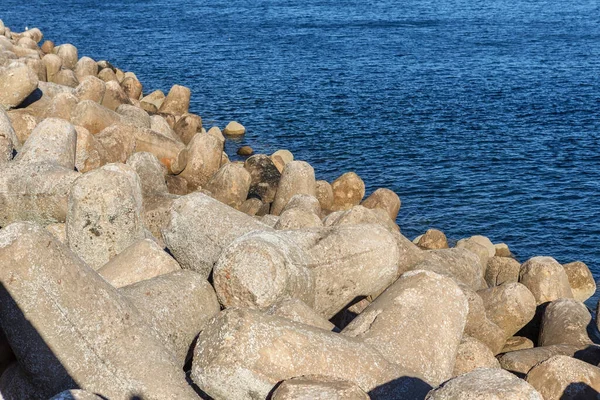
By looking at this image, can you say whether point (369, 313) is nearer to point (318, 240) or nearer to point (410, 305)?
point (410, 305)

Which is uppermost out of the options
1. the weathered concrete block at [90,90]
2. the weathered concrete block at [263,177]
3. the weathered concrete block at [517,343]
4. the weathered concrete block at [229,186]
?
the weathered concrete block at [90,90]

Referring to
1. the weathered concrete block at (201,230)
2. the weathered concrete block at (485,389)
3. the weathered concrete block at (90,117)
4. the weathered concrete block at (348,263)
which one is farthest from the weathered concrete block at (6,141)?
the weathered concrete block at (485,389)

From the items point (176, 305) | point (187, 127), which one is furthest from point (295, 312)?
point (187, 127)

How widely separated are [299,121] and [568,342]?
2200 centimetres

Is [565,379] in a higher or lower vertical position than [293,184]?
higher

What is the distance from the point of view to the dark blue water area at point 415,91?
25.9 m

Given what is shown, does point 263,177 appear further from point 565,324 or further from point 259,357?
point 259,357

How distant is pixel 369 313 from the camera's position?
9234 mm

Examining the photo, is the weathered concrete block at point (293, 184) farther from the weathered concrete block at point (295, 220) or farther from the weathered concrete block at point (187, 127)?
the weathered concrete block at point (295, 220)

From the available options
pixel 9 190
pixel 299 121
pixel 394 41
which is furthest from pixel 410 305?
pixel 394 41

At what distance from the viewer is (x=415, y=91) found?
39.5m

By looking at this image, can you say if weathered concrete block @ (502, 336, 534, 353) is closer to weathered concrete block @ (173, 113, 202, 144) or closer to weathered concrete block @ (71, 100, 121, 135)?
weathered concrete block @ (71, 100, 121, 135)

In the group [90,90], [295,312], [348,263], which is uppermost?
[295,312]

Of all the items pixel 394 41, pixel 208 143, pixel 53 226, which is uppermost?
pixel 53 226
